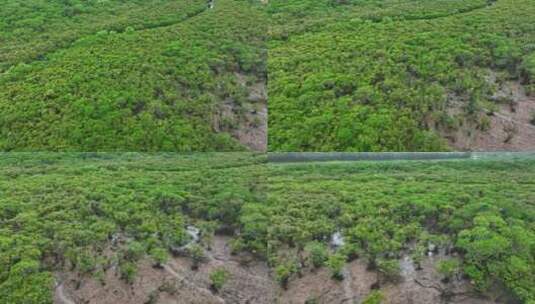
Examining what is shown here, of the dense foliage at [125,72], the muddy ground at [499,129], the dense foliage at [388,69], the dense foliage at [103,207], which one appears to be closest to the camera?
the dense foliage at [103,207]

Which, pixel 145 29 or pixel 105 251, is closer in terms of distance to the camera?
pixel 105 251

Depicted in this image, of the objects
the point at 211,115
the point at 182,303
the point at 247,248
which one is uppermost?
the point at 211,115

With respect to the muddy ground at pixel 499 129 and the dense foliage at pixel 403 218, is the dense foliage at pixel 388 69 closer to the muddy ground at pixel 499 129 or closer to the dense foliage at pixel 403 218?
the muddy ground at pixel 499 129

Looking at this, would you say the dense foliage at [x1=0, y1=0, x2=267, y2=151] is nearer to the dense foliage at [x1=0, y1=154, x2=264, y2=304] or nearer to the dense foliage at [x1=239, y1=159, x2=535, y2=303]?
the dense foliage at [x1=0, y1=154, x2=264, y2=304]

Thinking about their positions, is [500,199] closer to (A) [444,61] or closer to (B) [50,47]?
(A) [444,61]

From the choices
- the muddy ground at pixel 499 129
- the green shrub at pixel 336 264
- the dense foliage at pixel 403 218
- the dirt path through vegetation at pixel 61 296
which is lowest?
the dirt path through vegetation at pixel 61 296

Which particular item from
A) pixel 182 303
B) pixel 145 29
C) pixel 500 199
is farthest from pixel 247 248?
pixel 145 29

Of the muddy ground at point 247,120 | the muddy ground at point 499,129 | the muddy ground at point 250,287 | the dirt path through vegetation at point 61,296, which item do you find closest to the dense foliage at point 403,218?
the muddy ground at point 250,287
